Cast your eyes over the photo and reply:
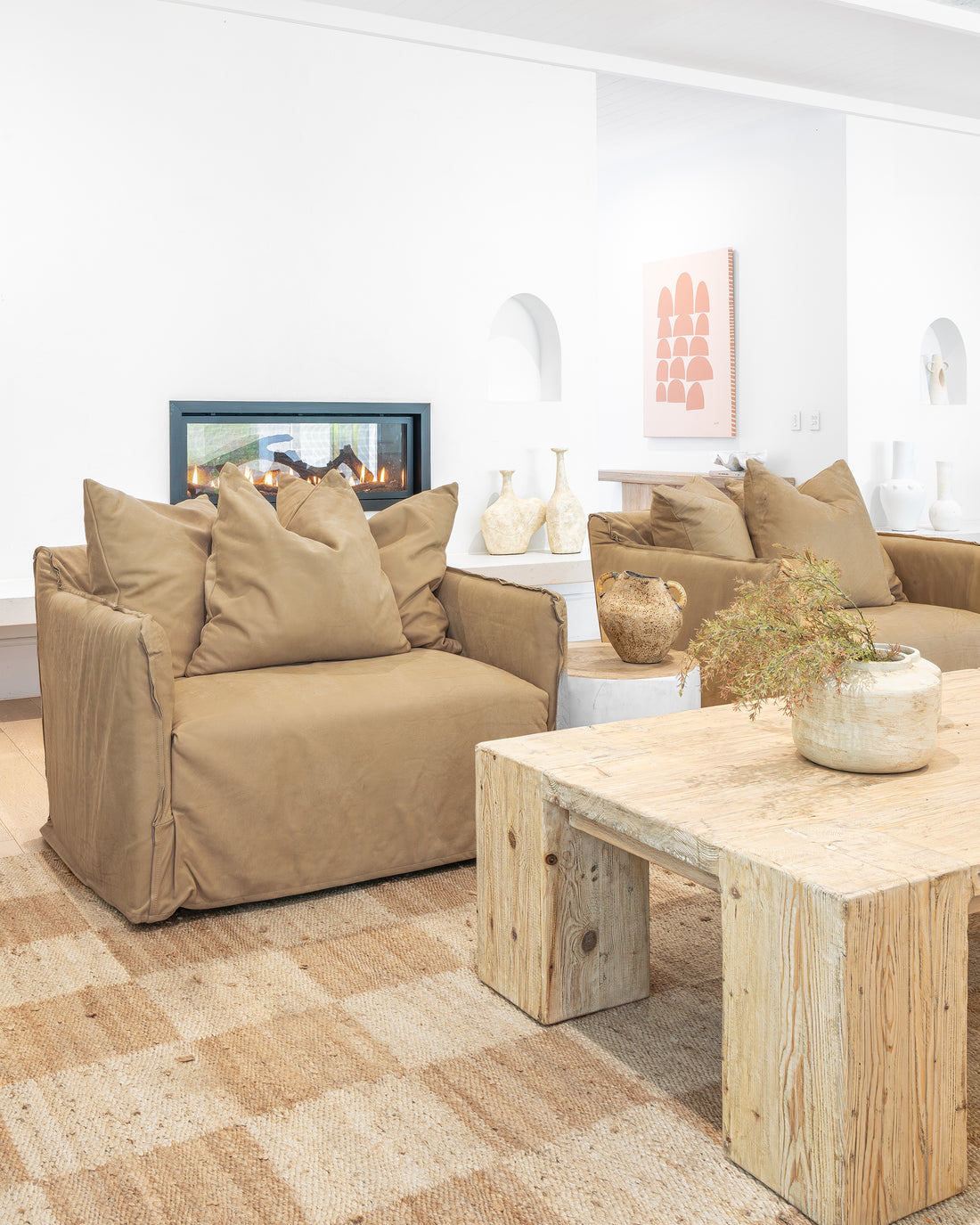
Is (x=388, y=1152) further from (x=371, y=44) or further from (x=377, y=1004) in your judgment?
(x=371, y=44)

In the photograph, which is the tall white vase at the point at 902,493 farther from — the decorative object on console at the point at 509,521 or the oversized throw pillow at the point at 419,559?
the oversized throw pillow at the point at 419,559

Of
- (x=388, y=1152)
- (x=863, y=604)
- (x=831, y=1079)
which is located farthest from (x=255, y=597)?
(x=863, y=604)

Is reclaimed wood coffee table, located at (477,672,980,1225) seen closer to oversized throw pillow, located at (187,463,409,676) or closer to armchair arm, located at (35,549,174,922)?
armchair arm, located at (35,549,174,922)

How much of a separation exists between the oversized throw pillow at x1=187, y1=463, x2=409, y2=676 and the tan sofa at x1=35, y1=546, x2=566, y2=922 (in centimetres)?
5

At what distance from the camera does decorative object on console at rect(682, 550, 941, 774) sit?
5.96 feet

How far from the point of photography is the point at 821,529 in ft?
12.1

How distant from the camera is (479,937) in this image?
2135 millimetres

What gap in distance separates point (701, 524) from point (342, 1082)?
2270 millimetres

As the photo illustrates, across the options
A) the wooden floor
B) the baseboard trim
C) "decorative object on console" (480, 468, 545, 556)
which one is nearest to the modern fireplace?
"decorative object on console" (480, 468, 545, 556)

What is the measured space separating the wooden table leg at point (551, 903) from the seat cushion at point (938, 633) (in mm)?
1741

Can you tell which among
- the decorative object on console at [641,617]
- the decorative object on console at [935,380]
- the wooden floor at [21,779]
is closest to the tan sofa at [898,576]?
the decorative object on console at [641,617]

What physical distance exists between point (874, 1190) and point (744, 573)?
2136 mm

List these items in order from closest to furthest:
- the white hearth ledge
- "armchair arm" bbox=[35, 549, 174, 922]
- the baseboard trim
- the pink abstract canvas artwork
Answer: "armchair arm" bbox=[35, 549, 174, 922] → the baseboard trim → the white hearth ledge → the pink abstract canvas artwork

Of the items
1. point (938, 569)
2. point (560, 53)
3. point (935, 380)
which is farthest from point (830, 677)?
point (935, 380)
